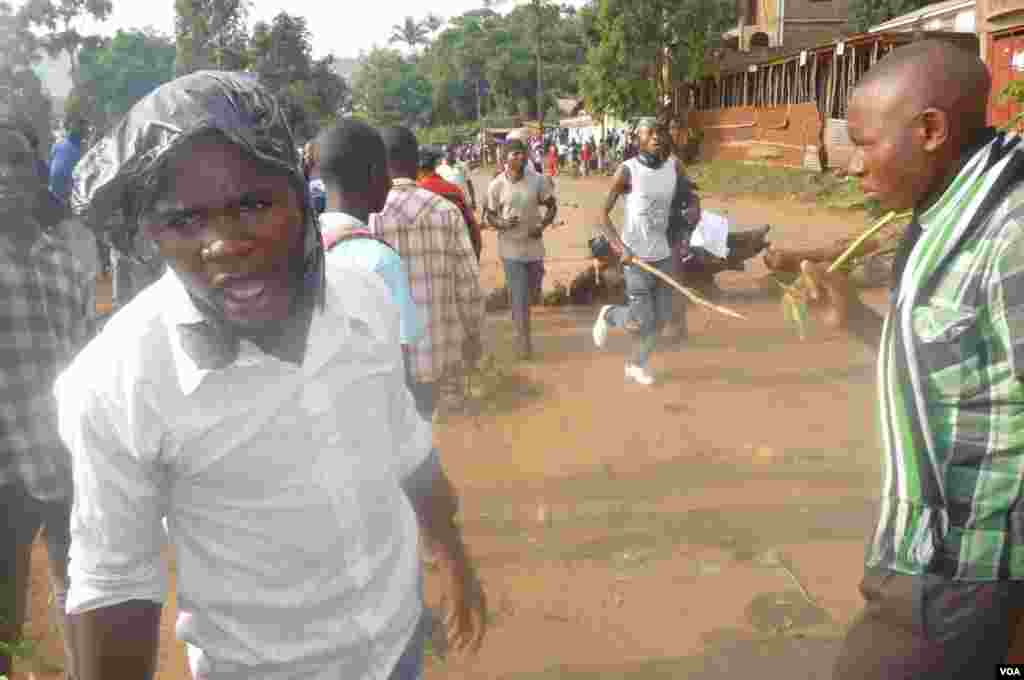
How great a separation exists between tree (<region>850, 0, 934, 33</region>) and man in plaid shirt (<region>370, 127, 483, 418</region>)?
26184mm

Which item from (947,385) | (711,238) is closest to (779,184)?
(711,238)

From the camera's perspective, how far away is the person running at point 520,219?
6.19 meters

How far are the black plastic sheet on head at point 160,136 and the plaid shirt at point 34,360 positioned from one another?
121cm

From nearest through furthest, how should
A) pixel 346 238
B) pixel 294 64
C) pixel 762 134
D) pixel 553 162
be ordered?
pixel 346 238
pixel 762 134
pixel 553 162
pixel 294 64

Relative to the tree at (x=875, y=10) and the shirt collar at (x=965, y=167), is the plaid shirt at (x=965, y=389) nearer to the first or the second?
the shirt collar at (x=965, y=167)

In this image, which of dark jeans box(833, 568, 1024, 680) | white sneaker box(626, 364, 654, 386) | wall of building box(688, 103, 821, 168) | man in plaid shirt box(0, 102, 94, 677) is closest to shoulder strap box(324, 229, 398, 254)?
man in plaid shirt box(0, 102, 94, 677)

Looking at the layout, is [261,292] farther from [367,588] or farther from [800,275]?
[800,275]

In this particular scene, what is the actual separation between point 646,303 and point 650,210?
2.01ft

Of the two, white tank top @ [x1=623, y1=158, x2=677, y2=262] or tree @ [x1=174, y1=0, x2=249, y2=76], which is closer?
white tank top @ [x1=623, y1=158, x2=677, y2=262]

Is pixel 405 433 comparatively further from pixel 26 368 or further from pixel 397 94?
pixel 397 94

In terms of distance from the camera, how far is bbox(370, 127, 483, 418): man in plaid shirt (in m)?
3.69

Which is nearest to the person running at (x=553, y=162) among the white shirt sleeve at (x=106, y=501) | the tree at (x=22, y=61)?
the tree at (x=22, y=61)

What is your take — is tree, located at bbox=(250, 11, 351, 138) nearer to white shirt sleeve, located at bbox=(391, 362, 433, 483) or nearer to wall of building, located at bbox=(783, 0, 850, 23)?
wall of building, located at bbox=(783, 0, 850, 23)

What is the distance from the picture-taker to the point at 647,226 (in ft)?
18.1
